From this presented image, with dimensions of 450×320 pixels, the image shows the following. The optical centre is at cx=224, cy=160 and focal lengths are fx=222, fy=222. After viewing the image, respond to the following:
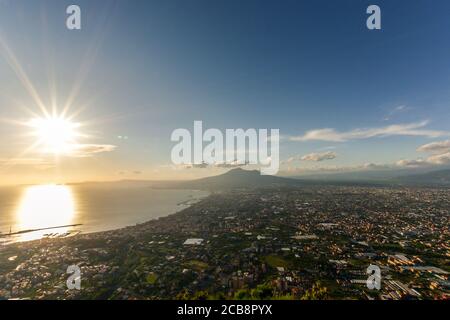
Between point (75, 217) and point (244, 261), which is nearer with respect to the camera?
point (244, 261)

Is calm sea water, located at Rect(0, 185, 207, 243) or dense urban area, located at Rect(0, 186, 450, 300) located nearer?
dense urban area, located at Rect(0, 186, 450, 300)

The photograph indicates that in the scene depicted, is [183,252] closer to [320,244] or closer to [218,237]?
[218,237]

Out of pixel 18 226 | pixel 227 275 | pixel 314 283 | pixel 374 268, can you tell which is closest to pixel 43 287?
pixel 227 275

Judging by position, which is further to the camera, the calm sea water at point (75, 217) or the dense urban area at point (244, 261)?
the calm sea water at point (75, 217)

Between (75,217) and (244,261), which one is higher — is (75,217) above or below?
below

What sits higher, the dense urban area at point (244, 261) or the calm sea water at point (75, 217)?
the dense urban area at point (244, 261)

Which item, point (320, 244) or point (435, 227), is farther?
point (435, 227)

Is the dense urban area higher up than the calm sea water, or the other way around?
the dense urban area
